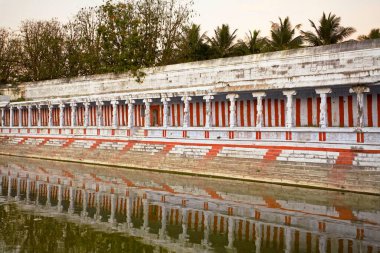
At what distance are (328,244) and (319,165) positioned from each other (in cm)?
740

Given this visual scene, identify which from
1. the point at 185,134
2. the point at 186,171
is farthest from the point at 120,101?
the point at 186,171

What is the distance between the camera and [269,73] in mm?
20922

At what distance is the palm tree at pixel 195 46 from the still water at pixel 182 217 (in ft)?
75.4

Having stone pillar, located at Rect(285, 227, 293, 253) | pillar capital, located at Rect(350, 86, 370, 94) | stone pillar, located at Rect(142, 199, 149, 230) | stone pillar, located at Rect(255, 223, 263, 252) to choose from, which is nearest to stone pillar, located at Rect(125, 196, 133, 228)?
stone pillar, located at Rect(142, 199, 149, 230)

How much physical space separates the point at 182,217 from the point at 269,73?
34.5 feet

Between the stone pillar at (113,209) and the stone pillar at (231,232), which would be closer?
the stone pillar at (231,232)

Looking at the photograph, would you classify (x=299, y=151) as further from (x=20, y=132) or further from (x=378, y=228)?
(x=20, y=132)

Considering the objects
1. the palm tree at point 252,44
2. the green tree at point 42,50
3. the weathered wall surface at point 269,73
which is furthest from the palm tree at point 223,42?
the green tree at point 42,50

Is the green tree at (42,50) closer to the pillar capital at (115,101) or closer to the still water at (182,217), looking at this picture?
the pillar capital at (115,101)

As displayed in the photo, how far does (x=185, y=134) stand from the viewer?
2341cm

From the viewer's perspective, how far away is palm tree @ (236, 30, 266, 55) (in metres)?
38.4

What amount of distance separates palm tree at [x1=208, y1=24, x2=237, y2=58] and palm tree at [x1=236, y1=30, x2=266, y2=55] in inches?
28.1

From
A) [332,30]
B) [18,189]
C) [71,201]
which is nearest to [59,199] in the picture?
[71,201]

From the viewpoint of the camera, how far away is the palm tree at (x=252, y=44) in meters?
38.4
